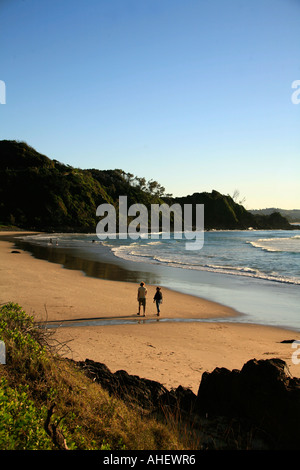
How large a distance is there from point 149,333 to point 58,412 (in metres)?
7.50

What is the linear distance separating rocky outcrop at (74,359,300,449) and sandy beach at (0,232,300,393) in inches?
60.0

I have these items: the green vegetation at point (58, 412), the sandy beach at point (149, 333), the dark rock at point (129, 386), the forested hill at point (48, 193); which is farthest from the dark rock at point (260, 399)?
the forested hill at point (48, 193)

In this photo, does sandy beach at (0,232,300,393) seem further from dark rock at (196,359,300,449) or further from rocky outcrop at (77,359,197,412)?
dark rock at (196,359,300,449)

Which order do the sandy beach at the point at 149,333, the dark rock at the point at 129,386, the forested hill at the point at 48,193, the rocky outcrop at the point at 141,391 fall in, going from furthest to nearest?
1. the forested hill at the point at 48,193
2. the sandy beach at the point at 149,333
3. the dark rock at the point at 129,386
4. the rocky outcrop at the point at 141,391

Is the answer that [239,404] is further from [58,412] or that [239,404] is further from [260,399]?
[58,412]

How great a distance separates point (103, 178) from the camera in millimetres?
152250

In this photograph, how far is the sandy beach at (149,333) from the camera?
28.9 ft

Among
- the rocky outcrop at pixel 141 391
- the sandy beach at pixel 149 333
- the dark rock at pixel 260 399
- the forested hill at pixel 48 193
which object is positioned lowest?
the sandy beach at pixel 149 333

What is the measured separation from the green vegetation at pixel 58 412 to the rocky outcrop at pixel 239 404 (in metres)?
0.52

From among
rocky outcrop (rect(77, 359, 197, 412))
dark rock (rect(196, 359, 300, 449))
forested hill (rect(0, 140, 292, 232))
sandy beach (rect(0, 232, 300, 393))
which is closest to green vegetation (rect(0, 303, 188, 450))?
rocky outcrop (rect(77, 359, 197, 412))

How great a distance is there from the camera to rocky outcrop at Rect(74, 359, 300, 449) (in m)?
4.50

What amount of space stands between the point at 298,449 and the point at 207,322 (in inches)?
383

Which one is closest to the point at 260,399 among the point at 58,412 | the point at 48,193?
the point at 58,412

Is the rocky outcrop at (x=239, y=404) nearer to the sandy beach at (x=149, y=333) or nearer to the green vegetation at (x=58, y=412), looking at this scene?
the green vegetation at (x=58, y=412)
